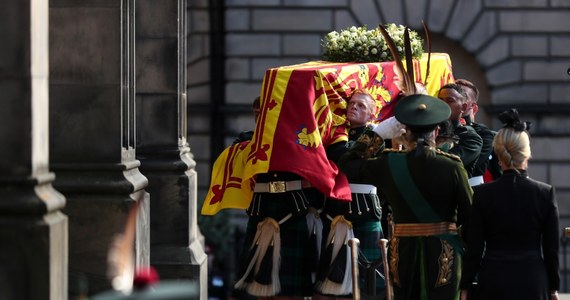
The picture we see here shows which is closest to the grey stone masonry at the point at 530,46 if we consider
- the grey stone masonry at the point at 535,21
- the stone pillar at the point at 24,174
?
the grey stone masonry at the point at 535,21

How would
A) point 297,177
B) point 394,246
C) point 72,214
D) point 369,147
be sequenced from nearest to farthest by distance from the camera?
1. point 394,246
2. point 369,147
3. point 72,214
4. point 297,177

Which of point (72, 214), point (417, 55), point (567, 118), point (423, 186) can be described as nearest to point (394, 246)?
point (423, 186)

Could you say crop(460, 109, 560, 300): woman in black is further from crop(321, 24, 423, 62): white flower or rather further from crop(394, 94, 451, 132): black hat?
crop(321, 24, 423, 62): white flower

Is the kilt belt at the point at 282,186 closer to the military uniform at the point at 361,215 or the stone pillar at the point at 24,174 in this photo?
the military uniform at the point at 361,215

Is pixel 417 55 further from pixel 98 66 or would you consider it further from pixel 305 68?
pixel 98 66

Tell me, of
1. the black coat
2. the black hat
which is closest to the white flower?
the black hat

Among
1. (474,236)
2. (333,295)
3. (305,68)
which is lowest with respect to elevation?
(333,295)

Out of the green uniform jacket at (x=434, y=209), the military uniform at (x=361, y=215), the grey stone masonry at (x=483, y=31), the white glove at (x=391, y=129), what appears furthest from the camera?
the grey stone masonry at (x=483, y=31)

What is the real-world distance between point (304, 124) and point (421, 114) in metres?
2.53

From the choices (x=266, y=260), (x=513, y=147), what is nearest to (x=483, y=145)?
(x=266, y=260)

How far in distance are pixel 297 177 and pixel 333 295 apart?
0.88m

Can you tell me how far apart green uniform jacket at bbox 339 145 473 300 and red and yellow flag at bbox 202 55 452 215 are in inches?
89.9

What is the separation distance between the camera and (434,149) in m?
9.18

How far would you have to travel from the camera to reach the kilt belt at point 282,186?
1184cm
